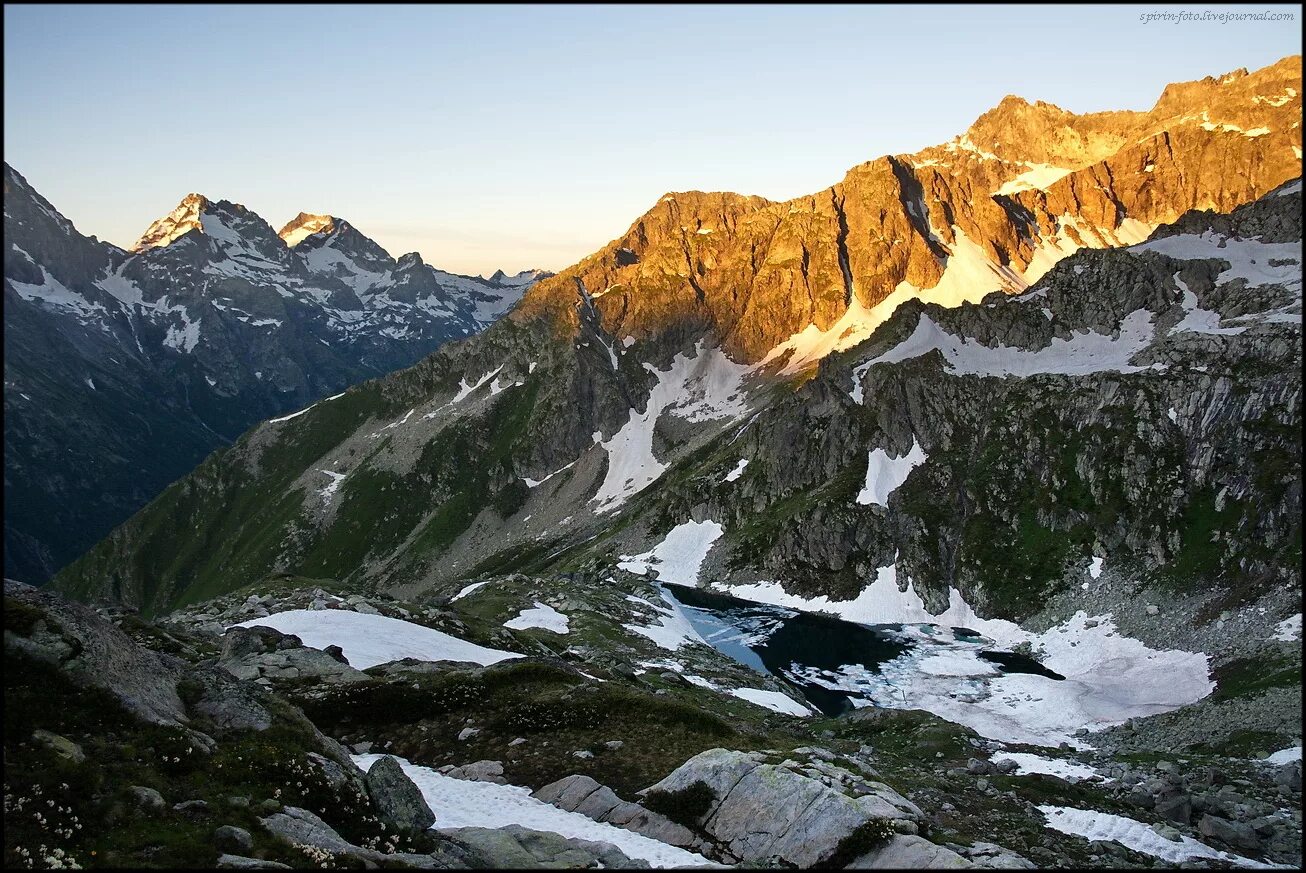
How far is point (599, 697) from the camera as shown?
4428 centimetres

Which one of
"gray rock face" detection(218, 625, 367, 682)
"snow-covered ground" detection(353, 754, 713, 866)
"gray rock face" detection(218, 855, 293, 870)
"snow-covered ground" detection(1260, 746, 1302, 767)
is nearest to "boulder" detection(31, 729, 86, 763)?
"gray rock face" detection(218, 855, 293, 870)

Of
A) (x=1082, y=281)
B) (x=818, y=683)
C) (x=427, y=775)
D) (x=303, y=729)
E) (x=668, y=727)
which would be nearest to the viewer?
(x=303, y=729)

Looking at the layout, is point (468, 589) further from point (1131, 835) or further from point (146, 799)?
point (146, 799)

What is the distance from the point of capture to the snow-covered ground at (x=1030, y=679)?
83.6 m

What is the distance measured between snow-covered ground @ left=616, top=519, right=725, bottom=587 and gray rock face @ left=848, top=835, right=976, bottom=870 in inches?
5029

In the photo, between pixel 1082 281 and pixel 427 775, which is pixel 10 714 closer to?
pixel 427 775

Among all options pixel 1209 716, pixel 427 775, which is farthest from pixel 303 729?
pixel 1209 716

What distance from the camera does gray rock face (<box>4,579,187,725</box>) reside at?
25578 millimetres

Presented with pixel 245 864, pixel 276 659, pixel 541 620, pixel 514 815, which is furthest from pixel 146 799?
pixel 541 620

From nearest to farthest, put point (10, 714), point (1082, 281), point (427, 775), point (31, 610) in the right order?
point (10, 714) < point (31, 610) < point (427, 775) < point (1082, 281)

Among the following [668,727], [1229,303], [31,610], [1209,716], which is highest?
[1229,303]

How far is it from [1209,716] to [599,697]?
200 feet

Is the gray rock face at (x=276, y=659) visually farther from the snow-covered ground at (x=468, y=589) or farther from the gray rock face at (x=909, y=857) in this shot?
the snow-covered ground at (x=468, y=589)

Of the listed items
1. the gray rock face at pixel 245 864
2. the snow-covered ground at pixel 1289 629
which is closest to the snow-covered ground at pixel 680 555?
the snow-covered ground at pixel 1289 629
